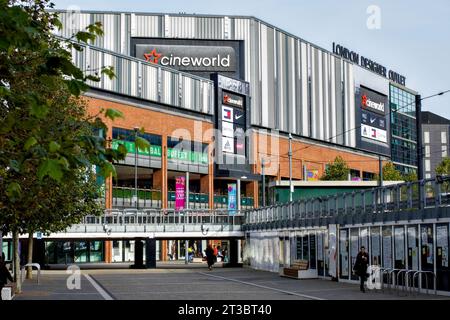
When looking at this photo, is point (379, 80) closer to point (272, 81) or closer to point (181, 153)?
point (272, 81)

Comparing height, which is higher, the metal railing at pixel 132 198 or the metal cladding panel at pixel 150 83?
the metal cladding panel at pixel 150 83

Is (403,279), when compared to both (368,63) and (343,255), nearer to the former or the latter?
(343,255)

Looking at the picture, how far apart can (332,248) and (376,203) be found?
517 cm

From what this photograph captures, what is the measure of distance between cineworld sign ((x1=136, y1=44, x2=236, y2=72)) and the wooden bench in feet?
204

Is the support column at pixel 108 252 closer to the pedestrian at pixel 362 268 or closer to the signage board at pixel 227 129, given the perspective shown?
the signage board at pixel 227 129

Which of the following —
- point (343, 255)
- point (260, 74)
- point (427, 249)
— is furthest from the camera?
point (260, 74)

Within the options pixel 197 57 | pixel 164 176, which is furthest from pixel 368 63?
pixel 164 176

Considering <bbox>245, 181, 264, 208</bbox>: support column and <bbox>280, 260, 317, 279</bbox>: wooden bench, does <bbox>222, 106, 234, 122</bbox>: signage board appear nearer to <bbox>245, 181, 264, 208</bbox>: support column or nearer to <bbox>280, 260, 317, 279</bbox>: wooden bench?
<bbox>245, 181, 264, 208</bbox>: support column

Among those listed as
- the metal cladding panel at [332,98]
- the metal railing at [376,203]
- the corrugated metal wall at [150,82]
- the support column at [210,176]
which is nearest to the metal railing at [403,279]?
the metal railing at [376,203]

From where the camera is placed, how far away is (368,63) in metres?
138

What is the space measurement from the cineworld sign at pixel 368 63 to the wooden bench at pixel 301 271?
90.5 metres

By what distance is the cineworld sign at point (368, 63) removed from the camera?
129000 mm

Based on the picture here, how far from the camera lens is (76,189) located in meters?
33.2
